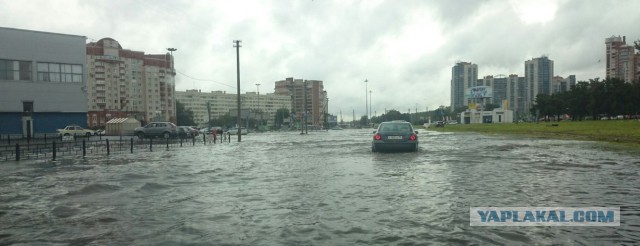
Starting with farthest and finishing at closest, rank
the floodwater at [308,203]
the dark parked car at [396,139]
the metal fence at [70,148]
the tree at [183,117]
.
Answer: the tree at [183,117] < the metal fence at [70,148] < the dark parked car at [396,139] < the floodwater at [308,203]

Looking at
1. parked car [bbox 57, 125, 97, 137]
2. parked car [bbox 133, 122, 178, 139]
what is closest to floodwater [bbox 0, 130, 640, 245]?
parked car [bbox 133, 122, 178, 139]

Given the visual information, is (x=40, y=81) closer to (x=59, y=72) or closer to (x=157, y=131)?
(x=59, y=72)

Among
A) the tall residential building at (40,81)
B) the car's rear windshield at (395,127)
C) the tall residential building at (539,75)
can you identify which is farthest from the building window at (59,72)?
the tall residential building at (539,75)

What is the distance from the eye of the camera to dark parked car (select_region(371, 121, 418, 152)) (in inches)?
661

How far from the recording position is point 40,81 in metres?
44.8

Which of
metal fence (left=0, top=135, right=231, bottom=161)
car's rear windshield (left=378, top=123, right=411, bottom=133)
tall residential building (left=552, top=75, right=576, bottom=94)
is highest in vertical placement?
tall residential building (left=552, top=75, right=576, bottom=94)

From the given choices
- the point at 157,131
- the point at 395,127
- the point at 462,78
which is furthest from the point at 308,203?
the point at 462,78

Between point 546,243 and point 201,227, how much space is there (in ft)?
12.6

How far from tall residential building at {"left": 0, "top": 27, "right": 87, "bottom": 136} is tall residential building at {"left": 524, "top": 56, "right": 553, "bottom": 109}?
4485 inches

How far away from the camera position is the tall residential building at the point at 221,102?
5886 inches

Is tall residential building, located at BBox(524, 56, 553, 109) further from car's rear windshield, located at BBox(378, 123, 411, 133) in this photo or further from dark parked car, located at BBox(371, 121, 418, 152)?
dark parked car, located at BBox(371, 121, 418, 152)

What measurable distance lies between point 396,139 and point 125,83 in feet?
334

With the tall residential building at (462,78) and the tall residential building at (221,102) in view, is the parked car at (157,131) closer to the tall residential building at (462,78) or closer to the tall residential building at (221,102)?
the tall residential building at (221,102)

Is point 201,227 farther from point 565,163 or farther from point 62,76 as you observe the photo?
point 62,76
